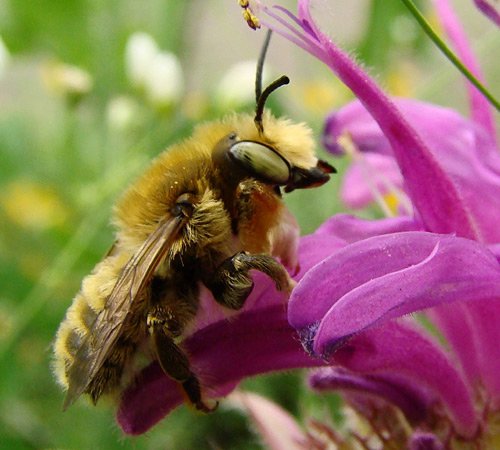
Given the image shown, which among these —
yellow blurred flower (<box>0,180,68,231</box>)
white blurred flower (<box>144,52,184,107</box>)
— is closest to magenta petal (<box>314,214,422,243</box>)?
white blurred flower (<box>144,52,184,107</box>)

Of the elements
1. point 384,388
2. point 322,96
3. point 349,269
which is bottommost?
point 322,96

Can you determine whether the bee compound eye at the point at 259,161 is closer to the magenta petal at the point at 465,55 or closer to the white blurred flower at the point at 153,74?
the magenta petal at the point at 465,55

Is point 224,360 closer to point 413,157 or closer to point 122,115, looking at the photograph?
point 413,157

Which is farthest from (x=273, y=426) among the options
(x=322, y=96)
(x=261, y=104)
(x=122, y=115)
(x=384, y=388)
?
(x=322, y=96)

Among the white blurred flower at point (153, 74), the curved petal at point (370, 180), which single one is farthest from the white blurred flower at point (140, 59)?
the curved petal at point (370, 180)

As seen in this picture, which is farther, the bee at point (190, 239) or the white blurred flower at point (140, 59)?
the white blurred flower at point (140, 59)

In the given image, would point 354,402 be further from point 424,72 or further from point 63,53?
point 424,72
